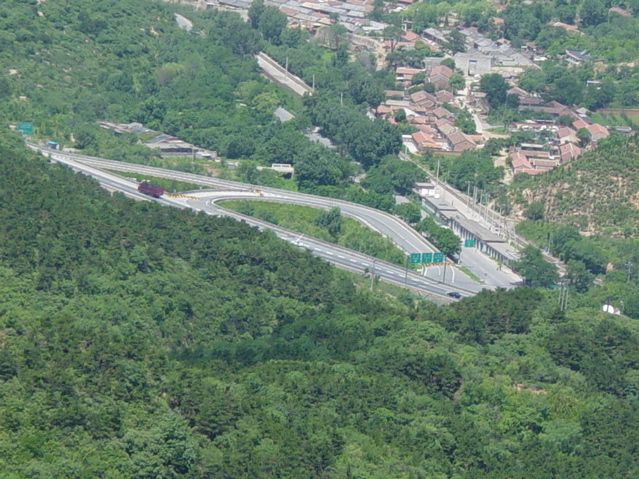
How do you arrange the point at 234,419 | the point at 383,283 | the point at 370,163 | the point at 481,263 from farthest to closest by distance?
the point at 370,163
the point at 481,263
the point at 383,283
the point at 234,419

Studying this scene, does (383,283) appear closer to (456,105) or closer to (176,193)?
(176,193)

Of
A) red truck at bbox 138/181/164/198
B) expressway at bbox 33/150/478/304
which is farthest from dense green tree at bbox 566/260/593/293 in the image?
red truck at bbox 138/181/164/198

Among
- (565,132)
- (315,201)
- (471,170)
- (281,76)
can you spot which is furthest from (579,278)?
(281,76)

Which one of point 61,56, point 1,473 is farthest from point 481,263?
point 1,473

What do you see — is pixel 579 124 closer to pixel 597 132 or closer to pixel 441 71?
pixel 597 132

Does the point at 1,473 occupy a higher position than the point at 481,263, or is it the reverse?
the point at 1,473

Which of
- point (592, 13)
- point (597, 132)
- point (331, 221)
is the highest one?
point (592, 13)
